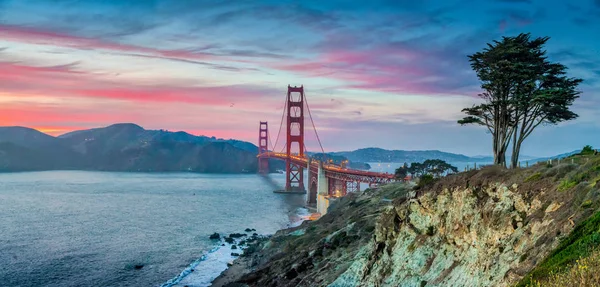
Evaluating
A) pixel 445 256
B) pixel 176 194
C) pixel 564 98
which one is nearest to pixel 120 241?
pixel 445 256

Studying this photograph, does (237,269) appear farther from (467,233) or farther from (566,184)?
(566,184)

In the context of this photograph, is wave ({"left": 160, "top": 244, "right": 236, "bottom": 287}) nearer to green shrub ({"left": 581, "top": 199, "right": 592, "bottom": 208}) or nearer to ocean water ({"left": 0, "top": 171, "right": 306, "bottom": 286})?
ocean water ({"left": 0, "top": 171, "right": 306, "bottom": 286})

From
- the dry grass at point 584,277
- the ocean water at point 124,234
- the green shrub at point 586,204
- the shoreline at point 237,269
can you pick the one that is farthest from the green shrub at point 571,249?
the ocean water at point 124,234

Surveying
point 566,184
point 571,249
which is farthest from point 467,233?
point 571,249

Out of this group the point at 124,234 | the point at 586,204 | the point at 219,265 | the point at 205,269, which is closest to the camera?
the point at 586,204

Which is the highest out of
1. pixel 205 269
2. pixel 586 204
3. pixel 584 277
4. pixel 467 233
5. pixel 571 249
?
pixel 586 204

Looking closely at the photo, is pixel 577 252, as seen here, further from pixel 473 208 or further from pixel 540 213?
pixel 473 208
